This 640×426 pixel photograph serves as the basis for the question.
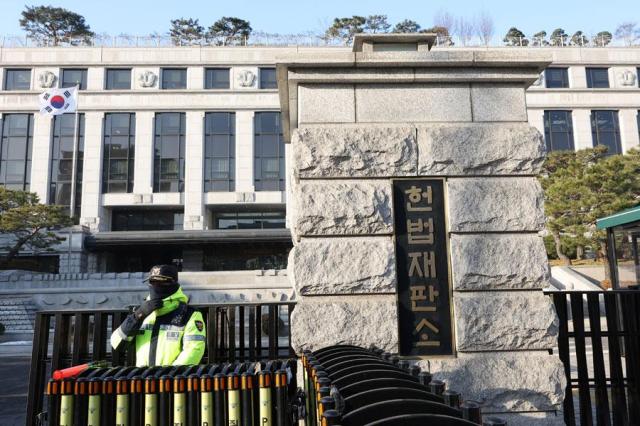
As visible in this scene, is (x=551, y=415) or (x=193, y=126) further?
(x=193, y=126)

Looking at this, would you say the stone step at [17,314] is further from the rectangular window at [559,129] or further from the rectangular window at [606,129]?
the rectangular window at [606,129]

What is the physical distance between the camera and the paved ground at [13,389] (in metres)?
8.12

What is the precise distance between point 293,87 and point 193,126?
35.9m

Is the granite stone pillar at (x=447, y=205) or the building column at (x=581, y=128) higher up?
the building column at (x=581, y=128)

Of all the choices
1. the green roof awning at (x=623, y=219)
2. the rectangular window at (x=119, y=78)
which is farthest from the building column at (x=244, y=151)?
the green roof awning at (x=623, y=219)

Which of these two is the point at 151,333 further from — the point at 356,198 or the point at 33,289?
the point at 33,289

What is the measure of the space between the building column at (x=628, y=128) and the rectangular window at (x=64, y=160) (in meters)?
45.4

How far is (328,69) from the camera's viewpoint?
15.7ft

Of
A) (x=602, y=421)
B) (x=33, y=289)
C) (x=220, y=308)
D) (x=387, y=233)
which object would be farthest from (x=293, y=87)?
(x=33, y=289)

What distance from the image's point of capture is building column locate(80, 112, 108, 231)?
123ft

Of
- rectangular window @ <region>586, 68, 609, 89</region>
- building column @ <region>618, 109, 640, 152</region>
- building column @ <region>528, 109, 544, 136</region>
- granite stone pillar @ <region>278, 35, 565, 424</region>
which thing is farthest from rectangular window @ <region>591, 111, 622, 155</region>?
granite stone pillar @ <region>278, 35, 565, 424</region>

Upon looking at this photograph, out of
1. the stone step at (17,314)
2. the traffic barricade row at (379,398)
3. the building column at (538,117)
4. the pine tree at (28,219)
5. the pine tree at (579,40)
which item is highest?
the pine tree at (579,40)

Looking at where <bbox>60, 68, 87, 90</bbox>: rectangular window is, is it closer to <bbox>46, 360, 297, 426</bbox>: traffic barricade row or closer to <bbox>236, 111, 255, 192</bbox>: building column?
<bbox>236, 111, 255, 192</bbox>: building column

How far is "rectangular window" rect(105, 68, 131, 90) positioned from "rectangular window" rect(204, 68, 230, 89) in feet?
21.5
